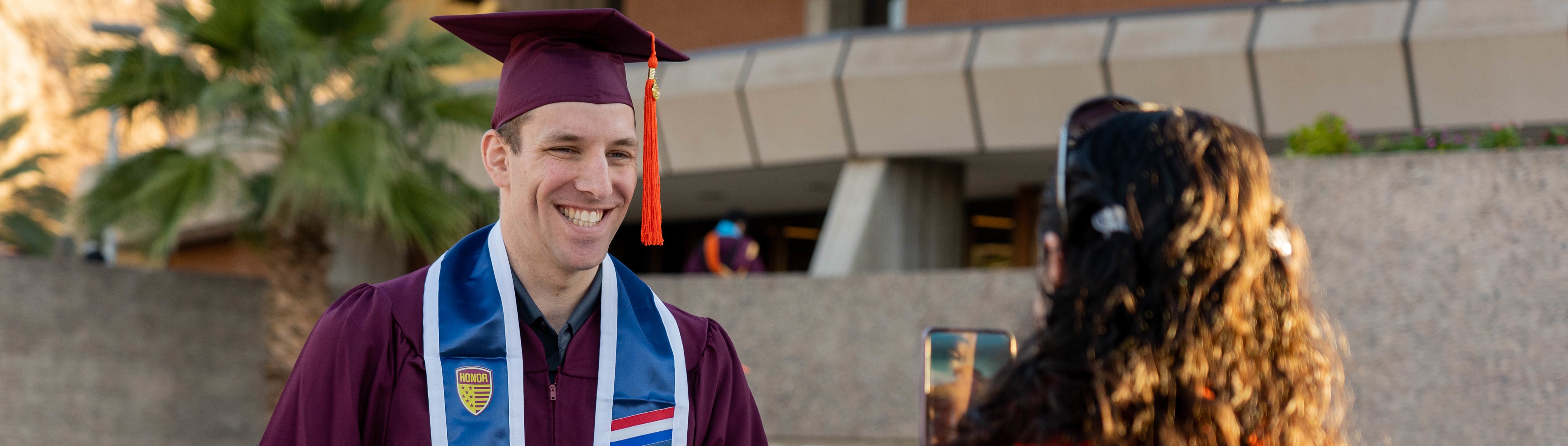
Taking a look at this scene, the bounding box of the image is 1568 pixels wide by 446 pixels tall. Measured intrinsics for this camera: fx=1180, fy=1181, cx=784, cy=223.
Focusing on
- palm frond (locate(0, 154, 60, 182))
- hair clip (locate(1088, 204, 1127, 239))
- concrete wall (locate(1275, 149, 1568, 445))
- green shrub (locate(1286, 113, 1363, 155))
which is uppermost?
palm frond (locate(0, 154, 60, 182))

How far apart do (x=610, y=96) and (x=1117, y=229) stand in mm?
1085

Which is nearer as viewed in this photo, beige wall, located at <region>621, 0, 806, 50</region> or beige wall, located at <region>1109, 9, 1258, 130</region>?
beige wall, located at <region>1109, 9, 1258, 130</region>

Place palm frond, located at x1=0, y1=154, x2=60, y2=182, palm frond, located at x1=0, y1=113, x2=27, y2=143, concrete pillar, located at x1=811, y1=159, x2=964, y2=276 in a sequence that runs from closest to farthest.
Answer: concrete pillar, located at x1=811, y1=159, x2=964, y2=276 → palm frond, located at x1=0, y1=113, x2=27, y2=143 → palm frond, located at x1=0, y1=154, x2=60, y2=182

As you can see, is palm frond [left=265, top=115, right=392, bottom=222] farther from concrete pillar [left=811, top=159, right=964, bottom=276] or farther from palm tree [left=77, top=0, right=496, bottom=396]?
concrete pillar [left=811, top=159, right=964, bottom=276]

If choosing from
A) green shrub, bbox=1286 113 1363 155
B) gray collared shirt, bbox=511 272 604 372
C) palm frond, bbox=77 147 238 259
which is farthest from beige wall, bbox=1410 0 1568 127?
gray collared shirt, bbox=511 272 604 372

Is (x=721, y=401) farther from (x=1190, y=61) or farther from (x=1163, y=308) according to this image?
(x=1190, y=61)

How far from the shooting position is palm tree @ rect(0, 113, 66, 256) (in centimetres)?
2731

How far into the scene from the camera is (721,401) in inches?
95.0

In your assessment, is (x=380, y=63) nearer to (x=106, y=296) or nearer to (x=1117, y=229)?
(x=106, y=296)

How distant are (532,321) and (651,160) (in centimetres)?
45

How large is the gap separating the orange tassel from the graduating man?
0.09 m

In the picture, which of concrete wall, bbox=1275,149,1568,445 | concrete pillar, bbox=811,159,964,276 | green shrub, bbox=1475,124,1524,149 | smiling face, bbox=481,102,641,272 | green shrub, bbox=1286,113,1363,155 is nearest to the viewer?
smiling face, bbox=481,102,641,272

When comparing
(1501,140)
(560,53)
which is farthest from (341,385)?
(1501,140)

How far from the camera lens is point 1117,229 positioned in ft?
4.90
